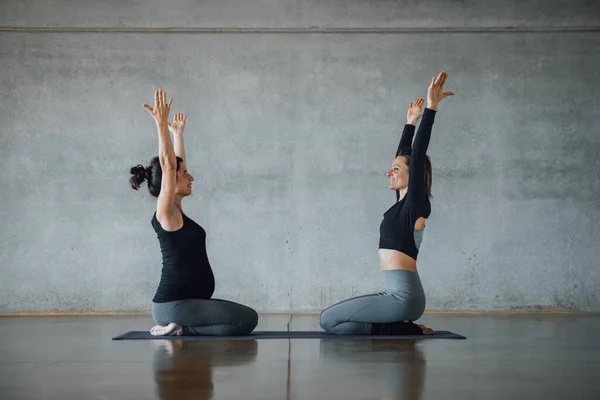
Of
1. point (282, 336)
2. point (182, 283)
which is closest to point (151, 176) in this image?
point (182, 283)

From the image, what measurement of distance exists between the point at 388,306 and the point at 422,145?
87 cm

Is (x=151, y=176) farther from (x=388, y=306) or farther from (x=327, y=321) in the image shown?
(x=388, y=306)

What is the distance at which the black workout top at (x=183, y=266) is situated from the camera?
416 centimetres

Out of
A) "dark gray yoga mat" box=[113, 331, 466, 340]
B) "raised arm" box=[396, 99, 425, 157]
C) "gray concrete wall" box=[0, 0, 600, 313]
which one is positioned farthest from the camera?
"gray concrete wall" box=[0, 0, 600, 313]

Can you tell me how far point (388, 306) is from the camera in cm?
409

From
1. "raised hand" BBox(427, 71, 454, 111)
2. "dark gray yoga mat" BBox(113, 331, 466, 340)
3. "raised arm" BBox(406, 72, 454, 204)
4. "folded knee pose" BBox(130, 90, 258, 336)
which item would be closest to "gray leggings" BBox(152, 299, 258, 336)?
"folded knee pose" BBox(130, 90, 258, 336)

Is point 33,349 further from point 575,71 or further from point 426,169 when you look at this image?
point 575,71

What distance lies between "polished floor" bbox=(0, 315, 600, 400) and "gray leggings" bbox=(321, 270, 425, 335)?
274mm

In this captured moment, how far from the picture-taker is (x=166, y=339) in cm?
403

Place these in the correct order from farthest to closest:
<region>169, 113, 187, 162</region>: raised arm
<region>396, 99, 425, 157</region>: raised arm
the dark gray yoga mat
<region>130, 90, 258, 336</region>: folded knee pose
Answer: <region>169, 113, 187, 162</region>: raised arm < <region>396, 99, 425, 157</region>: raised arm < <region>130, 90, 258, 336</region>: folded knee pose < the dark gray yoga mat

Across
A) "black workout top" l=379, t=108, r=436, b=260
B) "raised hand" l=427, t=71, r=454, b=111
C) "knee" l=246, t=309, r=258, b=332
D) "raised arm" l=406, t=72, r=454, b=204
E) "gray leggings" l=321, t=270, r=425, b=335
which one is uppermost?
"raised hand" l=427, t=71, r=454, b=111

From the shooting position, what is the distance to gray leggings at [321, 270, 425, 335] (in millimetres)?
4078

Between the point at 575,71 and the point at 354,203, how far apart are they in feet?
7.65

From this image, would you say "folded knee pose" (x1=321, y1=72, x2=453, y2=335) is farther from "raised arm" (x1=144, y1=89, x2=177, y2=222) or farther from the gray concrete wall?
→ the gray concrete wall
